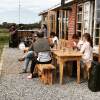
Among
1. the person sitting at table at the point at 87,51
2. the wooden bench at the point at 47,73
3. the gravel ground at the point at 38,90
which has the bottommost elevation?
the gravel ground at the point at 38,90

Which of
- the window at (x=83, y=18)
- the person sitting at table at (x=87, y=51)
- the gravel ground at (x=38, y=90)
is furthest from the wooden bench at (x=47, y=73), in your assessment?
the window at (x=83, y=18)

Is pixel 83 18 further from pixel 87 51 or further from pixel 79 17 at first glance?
pixel 87 51

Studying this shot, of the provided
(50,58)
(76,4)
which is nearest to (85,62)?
(50,58)

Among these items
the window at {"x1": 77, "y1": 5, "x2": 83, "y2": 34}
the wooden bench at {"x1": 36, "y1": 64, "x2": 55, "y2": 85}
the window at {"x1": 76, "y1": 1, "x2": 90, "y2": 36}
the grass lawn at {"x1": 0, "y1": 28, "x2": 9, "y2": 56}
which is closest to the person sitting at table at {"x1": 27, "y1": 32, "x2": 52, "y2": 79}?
the wooden bench at {"x1": 36, "y1": 64, "x2": 55, "y2": 85}

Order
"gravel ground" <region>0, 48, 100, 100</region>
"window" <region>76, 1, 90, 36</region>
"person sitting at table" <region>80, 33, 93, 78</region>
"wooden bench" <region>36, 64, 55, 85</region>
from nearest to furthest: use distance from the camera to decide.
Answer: "gravel ground" <region>0, 48, 100, 100</region> < "wooden bench" <region>36, 64, 55, 85</region> < "person sitting at table" <region>80, 33, 93, 78</region> < "window" <region>76, 1, 90, 36</region>

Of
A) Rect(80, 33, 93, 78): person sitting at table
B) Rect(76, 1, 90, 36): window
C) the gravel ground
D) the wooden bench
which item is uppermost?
Rect(76, 1, 90, 36): window

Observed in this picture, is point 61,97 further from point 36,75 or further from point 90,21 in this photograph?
point 90,21

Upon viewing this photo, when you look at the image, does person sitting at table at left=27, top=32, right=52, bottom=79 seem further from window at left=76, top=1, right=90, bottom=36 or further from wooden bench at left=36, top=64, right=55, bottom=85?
window at left=76, top=1, right=90, bottom=36

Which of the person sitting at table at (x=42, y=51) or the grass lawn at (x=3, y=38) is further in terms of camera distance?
the grass lawn at (x=3, y=38)

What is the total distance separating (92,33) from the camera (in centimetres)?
1290

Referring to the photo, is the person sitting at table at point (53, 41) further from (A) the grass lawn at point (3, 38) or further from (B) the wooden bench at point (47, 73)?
(A) the grass lawn at point (3, 38)

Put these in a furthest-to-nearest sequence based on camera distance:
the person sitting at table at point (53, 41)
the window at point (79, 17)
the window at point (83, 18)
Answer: the window at point (79, 17) < the window at point (83, 18) < the person sitting at table at point (53, 41)

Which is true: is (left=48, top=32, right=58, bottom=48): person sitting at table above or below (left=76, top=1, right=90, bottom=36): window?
below

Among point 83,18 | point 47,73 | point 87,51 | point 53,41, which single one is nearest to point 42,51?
point 47,73
